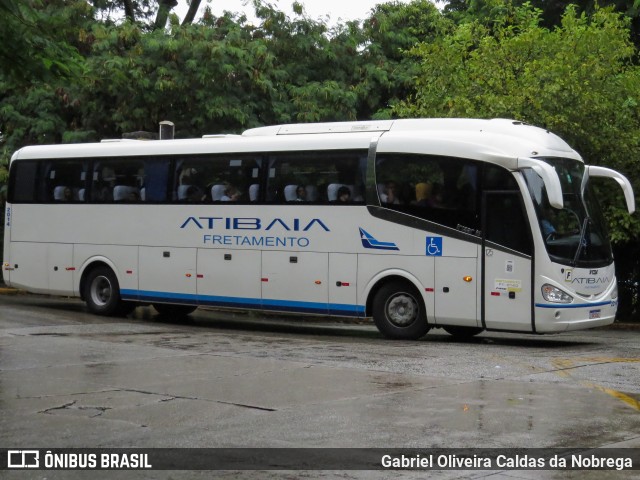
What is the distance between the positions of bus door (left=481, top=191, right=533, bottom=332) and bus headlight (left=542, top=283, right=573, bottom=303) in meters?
0.22

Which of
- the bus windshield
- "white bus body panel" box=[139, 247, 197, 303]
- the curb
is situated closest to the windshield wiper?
the bus windshield

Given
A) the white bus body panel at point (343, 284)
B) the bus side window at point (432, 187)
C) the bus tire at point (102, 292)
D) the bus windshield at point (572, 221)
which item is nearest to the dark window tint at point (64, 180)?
the bus tire at point (102, 292)

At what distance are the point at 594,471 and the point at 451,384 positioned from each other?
4252 mm

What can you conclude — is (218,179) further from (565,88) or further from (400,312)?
(565,88)

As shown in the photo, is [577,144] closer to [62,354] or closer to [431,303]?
[431,303]

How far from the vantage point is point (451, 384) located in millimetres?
11898

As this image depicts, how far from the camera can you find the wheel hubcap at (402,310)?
693 inches

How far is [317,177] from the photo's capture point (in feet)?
60.4

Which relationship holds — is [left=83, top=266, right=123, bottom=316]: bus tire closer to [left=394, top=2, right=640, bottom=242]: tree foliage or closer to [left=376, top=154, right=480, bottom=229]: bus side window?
[left=376, top=154, right=480, bottom=229]: bus side window

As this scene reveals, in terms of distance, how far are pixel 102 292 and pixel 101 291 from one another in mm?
34

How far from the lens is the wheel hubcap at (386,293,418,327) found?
17.6 metres

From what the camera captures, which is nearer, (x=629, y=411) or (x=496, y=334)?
(x=629, y=411)

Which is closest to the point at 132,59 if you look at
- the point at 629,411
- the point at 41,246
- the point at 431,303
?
the point at 41,246

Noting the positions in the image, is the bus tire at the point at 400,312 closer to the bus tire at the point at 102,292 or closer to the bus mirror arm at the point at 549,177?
the bus mirror arm at the point at 549,177
